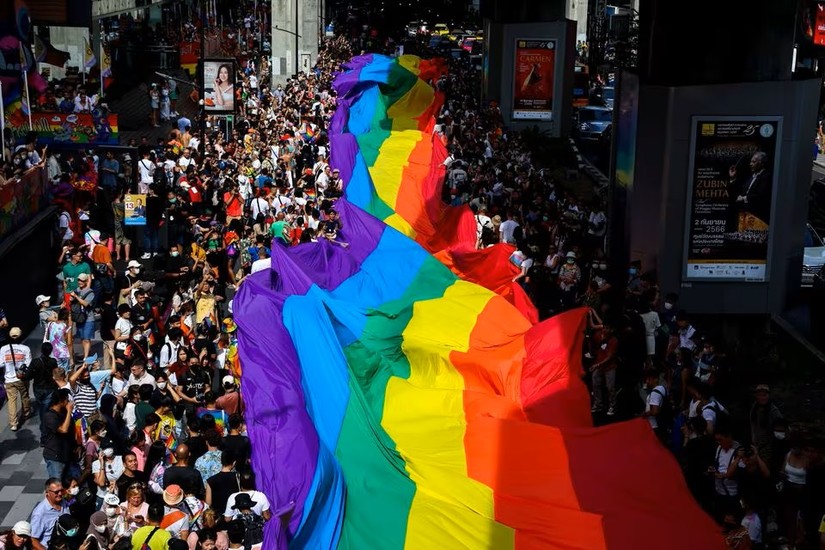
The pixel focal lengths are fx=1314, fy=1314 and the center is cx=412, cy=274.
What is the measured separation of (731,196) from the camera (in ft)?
57.7

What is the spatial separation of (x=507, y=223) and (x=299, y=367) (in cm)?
734

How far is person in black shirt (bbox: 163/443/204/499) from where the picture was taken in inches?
447

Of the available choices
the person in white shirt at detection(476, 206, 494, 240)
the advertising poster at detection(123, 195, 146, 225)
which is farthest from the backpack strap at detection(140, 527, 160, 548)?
the advertising poster at detection(123, 195, 146, 225)

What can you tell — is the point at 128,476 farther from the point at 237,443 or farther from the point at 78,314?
the point at 78,314

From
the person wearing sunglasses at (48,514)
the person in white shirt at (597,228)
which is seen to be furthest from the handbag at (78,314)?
the person in white shirt at (597,228)

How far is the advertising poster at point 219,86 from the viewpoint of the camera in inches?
1159

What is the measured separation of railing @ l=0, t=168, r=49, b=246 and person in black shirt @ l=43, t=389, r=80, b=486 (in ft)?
20.9

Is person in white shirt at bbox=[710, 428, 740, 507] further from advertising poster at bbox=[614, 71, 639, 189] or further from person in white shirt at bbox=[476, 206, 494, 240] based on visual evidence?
person in white shirt at bbox=[476, 206, 494, 240]

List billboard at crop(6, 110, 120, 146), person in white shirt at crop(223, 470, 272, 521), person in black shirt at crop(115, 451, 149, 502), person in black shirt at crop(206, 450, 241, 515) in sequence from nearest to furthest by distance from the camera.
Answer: person in white shirt at crop(223, 470, 272, 521) < person in black shirt at crop(115, 451, 149, 502) < person in black shirt at crop(206, 450, 241, 515) < billboard at crop(6, 110, 120, 146)

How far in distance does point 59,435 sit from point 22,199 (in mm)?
7939

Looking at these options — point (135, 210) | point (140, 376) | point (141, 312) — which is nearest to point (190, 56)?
point (135, 210)

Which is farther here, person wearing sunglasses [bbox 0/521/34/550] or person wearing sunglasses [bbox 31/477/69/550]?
person wearing sunglasses [bbox 31/477/69/550]

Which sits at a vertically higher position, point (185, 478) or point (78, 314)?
point (185, 478)

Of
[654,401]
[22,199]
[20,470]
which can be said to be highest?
[22,199]
